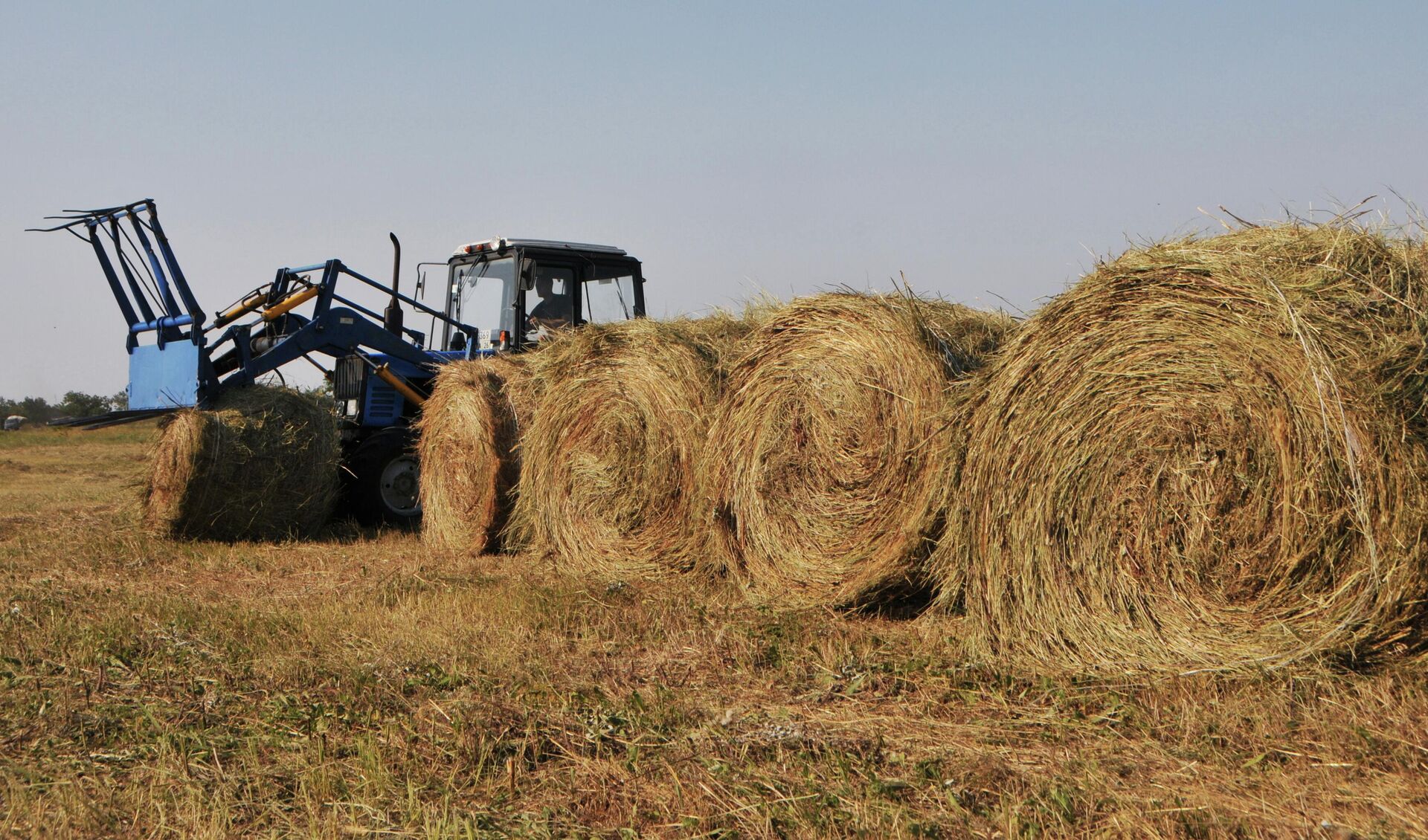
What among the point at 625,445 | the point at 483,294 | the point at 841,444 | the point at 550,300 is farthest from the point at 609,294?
the point at 841,444

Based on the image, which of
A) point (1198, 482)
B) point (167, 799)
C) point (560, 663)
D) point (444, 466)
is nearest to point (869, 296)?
point (1198, 482)

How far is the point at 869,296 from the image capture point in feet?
19.9

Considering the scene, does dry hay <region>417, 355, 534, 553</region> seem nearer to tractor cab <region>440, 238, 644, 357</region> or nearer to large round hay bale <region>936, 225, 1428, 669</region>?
tractor cab <region>440, 238, 644, 357</region>

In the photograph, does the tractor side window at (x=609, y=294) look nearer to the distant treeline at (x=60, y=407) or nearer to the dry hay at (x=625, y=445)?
the dry hay at (x=625, y=445)

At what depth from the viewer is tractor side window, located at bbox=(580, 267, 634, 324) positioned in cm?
1145

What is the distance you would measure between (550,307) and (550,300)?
66 mm

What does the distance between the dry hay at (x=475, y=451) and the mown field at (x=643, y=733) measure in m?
2.72

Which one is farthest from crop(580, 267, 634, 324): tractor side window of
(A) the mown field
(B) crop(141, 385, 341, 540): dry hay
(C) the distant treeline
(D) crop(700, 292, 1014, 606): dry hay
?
(C) the distant treeline

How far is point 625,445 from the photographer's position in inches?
304

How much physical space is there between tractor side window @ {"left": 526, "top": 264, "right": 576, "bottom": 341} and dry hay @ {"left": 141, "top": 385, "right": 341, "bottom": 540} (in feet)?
6.65

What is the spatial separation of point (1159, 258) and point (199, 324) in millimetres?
7970

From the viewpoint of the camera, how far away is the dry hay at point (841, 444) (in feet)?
18.8

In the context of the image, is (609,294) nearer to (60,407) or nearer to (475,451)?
(475,451)

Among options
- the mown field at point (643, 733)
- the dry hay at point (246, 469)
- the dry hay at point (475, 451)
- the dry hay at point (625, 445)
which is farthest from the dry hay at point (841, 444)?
the dry hay at point (246, 469)
